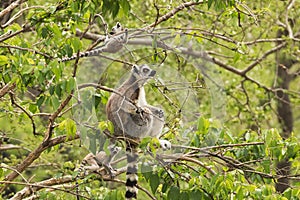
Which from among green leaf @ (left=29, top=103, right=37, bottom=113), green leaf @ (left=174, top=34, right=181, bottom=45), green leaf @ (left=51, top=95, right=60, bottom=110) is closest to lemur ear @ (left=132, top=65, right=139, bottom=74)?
green leaf @ (left=174, top=34, right=181, bottom=45)

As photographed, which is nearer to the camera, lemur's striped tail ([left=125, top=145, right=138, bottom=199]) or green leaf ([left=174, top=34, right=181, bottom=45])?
lemur's striped tail ([left=125, top=145, right=138, bottom=199])

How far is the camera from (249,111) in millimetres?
7570

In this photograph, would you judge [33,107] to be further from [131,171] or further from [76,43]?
[131,171]

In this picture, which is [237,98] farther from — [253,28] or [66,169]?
[66,169]

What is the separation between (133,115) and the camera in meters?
3.25

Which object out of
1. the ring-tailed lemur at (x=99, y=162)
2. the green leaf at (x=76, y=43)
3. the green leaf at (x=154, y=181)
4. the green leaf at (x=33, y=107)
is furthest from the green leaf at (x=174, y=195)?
the green leaf at (x=33, y=107)

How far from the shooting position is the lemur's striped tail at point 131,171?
3.19 m

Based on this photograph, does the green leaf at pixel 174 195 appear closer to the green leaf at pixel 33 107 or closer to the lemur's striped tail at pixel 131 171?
the lemur's striped tail at pixel 131 171

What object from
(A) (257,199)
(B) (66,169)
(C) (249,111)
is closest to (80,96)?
(A) (257,199)

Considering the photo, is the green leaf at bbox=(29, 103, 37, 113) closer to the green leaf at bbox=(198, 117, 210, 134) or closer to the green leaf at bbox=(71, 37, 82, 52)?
the green leaf at bbox=(71, 37, 82, 52)

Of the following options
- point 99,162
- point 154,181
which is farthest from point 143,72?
point 99,162

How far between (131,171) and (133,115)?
0.34m

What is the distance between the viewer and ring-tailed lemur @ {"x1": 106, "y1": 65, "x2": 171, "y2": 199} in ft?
10.4

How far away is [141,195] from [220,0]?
2133mm
